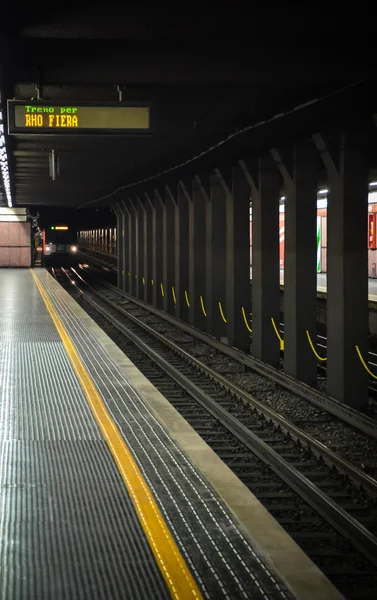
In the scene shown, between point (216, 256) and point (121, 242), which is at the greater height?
point (121, 242)

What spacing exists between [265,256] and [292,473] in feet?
22.4

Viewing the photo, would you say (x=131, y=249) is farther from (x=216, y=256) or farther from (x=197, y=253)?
(x=216, y=256)

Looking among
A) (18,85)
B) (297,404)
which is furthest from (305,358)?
(18,85)

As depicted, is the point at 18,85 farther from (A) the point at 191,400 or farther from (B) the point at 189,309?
(B) the point at 189,309

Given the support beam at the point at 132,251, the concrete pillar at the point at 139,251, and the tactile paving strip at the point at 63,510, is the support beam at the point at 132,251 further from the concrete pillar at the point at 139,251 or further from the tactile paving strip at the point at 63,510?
the tactile paving strip at the point at 63,510

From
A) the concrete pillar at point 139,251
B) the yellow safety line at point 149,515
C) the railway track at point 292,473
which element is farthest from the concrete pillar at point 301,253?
the concrete pillar at point 139,251

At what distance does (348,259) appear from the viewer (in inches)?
406

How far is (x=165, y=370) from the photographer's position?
47.5 feet

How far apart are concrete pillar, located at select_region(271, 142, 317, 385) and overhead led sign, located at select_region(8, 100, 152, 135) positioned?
3.53 m

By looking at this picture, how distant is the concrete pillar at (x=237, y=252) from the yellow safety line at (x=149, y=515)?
25.1 feet

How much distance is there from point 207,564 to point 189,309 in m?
16.5

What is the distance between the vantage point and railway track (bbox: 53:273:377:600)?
5.64 m

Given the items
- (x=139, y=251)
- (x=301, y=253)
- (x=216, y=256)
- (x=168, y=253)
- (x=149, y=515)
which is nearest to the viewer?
(x=149, y=515)

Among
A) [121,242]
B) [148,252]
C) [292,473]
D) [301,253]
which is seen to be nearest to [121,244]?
[121,242]
